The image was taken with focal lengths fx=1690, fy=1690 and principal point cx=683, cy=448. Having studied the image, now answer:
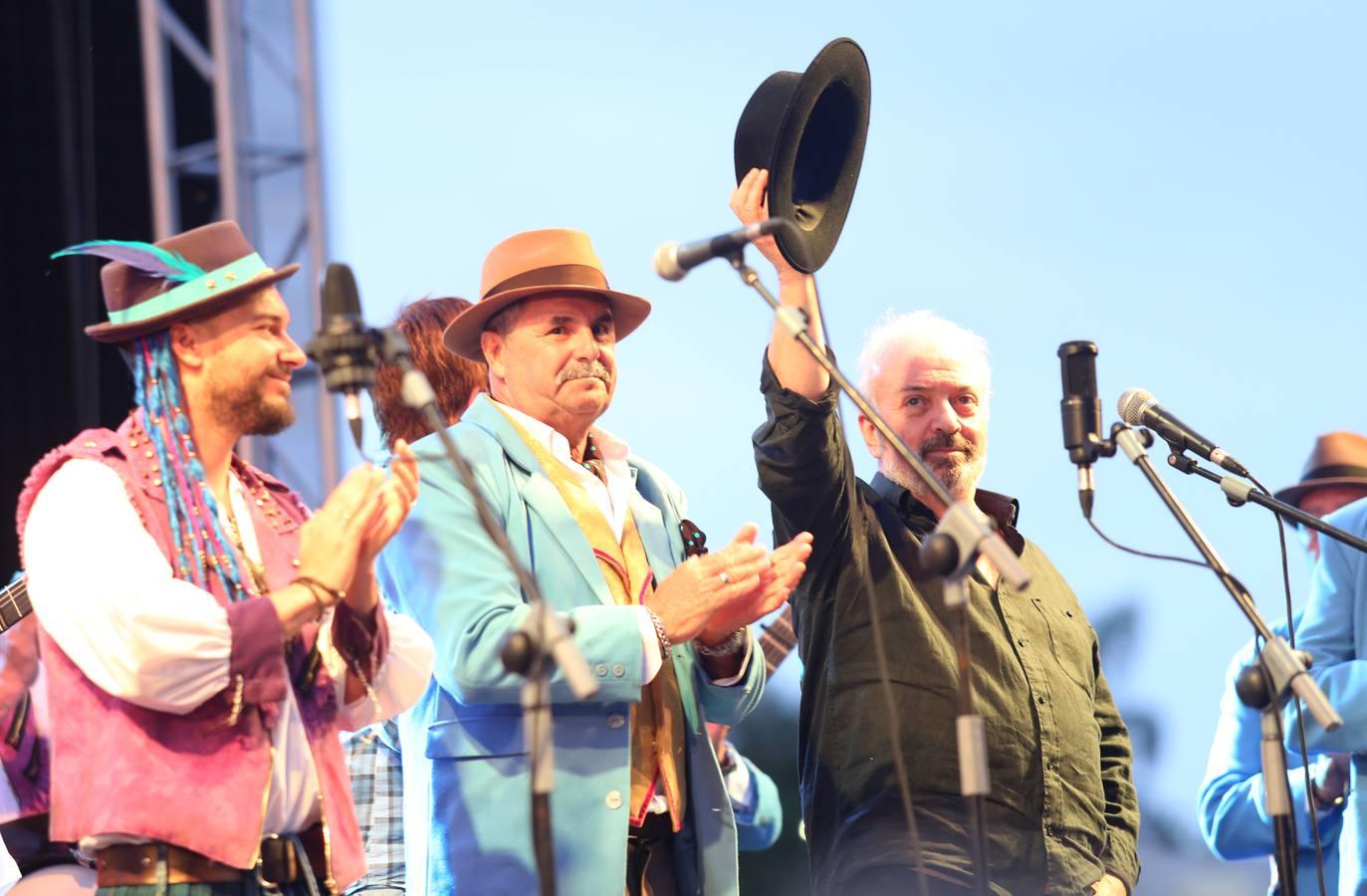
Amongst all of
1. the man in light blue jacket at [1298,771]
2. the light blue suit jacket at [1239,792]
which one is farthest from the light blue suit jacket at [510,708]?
the light blue suit jacket at [1239,792]

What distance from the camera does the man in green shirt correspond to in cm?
322

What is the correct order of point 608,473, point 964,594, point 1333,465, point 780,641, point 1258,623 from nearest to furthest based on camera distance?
point 964,594, point 1258,623, point 608,473, point 780,641, point 1333,465

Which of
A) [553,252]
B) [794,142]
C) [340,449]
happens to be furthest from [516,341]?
[340,449]

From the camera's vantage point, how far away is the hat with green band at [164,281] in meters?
2.77

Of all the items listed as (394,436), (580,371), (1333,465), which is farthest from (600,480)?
(1333,465)

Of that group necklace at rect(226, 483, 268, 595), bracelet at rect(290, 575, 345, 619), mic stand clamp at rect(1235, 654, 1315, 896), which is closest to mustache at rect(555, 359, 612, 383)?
necklace at rect(226, 483, 268, 595)

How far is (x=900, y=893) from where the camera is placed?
316 centimetres

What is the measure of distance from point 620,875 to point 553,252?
1.25m

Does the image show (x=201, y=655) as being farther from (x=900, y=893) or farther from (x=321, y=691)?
(x=900, y=893)

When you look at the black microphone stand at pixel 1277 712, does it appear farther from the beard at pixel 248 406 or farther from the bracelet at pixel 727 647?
the beard at pixel 248 406

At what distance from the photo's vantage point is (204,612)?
8.20 ft

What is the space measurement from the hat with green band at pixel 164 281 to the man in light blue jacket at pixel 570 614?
1.60ft

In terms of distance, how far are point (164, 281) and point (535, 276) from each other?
2.68 feet

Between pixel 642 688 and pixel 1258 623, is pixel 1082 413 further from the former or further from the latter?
pixel 642 688
